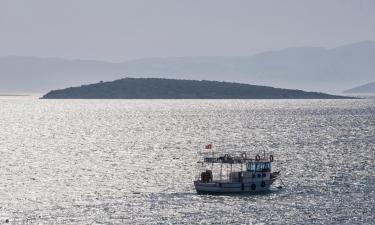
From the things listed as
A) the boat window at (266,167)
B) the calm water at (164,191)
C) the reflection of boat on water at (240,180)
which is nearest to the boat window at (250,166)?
the reflection of boat on water at (240,180)

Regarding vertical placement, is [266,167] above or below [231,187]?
above

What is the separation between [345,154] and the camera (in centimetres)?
16662

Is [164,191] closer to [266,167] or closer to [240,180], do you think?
[240,180]

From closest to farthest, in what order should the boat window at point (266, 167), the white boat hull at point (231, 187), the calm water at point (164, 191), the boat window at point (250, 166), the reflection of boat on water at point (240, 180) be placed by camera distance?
1. the calm water at point (164, 191)
2. the white boat hull at point (231, 187)
3. the reflection of boat on water at point (240, 180)
4. the boat window at point (250, 166)
5. the boat window at point (266, 167)

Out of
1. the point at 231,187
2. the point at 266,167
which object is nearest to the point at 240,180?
the point at 231,187

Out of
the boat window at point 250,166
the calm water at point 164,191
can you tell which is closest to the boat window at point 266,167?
the boat window at point 250,166

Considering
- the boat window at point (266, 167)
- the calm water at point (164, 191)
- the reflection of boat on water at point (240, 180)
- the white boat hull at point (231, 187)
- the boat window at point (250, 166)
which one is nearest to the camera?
the calm water at point (164, 191)

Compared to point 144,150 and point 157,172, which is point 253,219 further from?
point 144,150

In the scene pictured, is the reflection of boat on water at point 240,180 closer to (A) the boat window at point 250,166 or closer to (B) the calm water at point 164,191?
(A) the boat window at point 250,166

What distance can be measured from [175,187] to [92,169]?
28995 millimetres

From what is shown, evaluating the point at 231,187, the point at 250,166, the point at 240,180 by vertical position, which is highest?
the point at 250,166

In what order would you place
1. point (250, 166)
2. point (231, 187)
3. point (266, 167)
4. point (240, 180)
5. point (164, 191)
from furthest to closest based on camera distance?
point (266, 167)
point (250, 166)
point (240, 180)
point (231, 187)
point (164, 191)

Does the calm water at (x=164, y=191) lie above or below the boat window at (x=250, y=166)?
below

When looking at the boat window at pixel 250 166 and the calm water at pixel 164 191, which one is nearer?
the calm water at pixel 164 191
